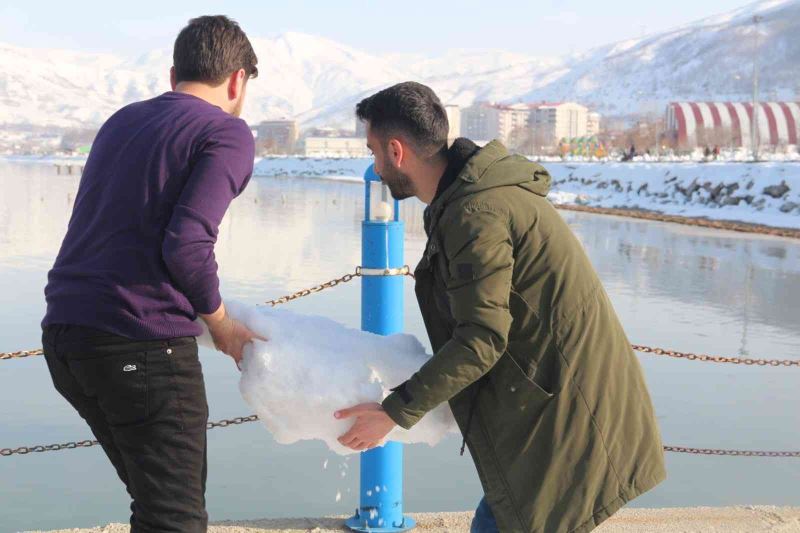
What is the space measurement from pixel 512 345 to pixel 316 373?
0.52 metres

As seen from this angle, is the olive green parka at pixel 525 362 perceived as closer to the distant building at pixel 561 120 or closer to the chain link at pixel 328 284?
the chain link at pixel 328 284

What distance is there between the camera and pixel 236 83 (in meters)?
2.57

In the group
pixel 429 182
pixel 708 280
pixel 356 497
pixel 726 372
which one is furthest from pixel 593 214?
pixel 429 182

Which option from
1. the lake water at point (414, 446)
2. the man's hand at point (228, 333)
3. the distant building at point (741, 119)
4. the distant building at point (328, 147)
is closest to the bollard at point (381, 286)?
the lake water at point (414, 446)

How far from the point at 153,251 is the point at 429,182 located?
69cm

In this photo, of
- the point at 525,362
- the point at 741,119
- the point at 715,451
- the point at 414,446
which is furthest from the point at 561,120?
the point at 525,362

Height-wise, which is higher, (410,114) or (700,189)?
(410,114)

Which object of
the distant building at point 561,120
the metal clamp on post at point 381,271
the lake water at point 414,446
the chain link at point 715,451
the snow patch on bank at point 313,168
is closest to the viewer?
the metal clamp on post at point 381,271

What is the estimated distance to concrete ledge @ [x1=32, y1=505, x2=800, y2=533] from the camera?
4.11m

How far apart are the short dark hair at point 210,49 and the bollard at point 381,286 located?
50.5 inches

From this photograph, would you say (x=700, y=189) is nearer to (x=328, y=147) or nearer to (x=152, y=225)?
(x=152, y=225)

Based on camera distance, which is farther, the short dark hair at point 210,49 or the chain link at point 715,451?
the chain link at point 715,451

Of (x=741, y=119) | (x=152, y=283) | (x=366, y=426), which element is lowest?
(x=366, y=426)

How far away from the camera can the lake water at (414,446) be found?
16.6 ft
